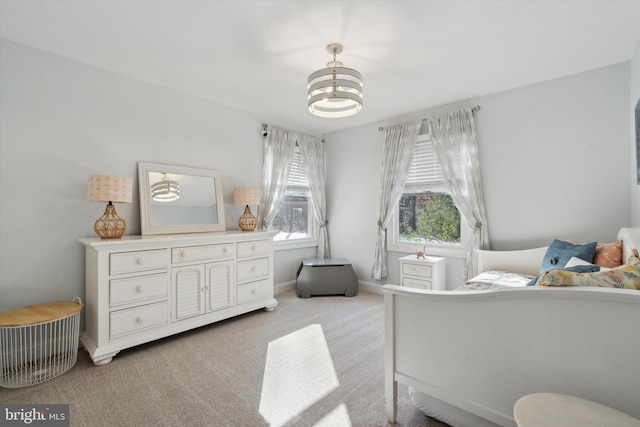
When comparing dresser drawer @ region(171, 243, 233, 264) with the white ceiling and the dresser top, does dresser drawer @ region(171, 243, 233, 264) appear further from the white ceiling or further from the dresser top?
the white ceiling

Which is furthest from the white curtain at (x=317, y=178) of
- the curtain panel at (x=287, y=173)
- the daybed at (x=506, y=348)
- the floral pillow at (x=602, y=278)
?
the floral pillow at (x=602, y=278)

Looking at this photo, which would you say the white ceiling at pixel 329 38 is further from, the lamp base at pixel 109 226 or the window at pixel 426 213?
the lamp base at pixel 109 226

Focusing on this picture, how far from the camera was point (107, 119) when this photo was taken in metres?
2.80

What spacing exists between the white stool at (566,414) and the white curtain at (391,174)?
10.1ft

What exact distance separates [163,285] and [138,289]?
0.66ft

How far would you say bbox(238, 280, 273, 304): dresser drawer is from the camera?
10.7 feet

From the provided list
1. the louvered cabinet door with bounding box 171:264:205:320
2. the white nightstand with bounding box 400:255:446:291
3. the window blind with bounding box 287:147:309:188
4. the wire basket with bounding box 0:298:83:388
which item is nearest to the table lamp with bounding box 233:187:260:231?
the louvered cabinet door with bounding box 171:264:205:320

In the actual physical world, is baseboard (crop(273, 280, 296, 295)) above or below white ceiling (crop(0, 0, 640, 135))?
below

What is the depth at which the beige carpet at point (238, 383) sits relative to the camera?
1715 millimetres

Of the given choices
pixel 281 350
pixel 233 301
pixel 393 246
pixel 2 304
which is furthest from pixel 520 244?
pixel 2 304

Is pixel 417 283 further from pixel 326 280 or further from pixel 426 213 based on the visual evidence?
pixel 326 280

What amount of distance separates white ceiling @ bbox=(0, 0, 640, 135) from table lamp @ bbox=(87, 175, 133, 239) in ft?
3.55

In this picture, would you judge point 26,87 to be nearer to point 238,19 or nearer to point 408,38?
point 238,19

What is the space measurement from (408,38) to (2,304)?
3737mm
